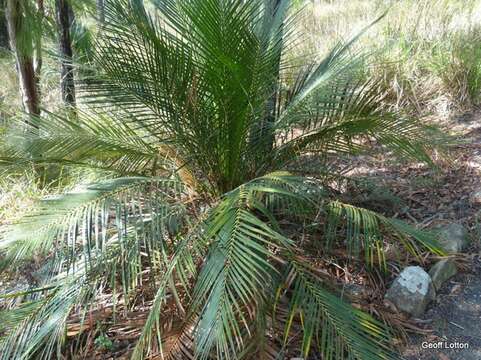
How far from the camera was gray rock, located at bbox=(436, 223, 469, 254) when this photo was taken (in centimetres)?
225

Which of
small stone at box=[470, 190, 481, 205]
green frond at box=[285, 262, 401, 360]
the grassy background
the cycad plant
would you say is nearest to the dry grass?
the grassy background

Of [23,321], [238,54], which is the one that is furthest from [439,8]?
[23,321]

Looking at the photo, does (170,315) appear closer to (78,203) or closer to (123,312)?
(123,312)

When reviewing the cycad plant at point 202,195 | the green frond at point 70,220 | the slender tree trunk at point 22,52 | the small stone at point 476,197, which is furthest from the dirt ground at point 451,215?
the slender tree trunk at point 22,52

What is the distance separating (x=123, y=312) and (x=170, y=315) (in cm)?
31

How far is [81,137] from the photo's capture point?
2.41 m

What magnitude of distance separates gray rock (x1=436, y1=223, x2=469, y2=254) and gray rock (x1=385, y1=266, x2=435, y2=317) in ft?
0.91

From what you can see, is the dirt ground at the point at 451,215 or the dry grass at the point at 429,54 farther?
the dry grass at the point at 429,54

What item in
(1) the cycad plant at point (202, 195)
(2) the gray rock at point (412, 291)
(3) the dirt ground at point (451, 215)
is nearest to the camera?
(1) the cycad plant at point (202, 195)

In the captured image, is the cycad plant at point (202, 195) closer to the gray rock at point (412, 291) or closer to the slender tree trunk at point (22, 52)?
the gray rock at point (412, 291)

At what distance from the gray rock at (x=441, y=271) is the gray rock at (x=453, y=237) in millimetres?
89

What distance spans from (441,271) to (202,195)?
1.29m

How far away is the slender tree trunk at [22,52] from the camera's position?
3236 mm

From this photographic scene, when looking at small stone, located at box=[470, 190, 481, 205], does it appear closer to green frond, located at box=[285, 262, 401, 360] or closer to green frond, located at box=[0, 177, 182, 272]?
green frond, located at box=[285, 262, 401, 360]
